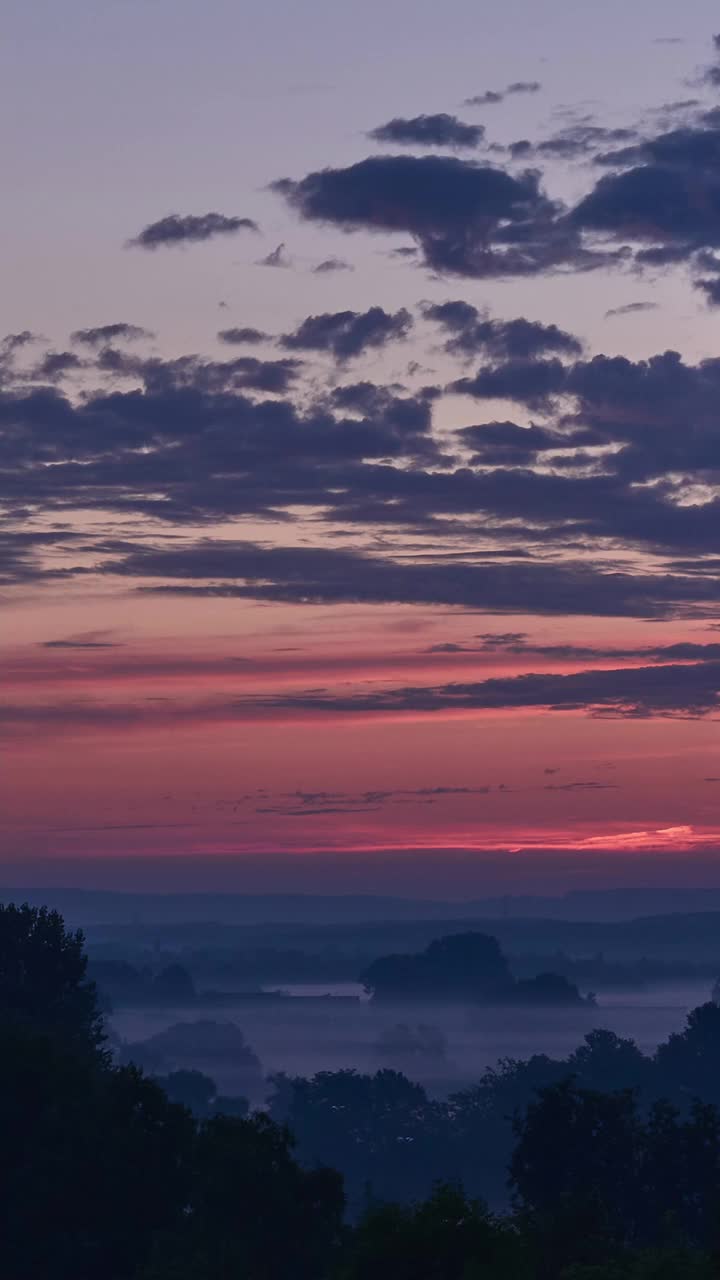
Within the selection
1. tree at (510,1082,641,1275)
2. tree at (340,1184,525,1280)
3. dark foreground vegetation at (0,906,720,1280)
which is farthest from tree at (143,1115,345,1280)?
tree at (340,1184,525,1280)

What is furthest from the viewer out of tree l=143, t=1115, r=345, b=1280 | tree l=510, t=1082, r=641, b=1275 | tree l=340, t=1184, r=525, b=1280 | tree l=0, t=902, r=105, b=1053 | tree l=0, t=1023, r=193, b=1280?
tree l=0, t=902, r=105, b=1053

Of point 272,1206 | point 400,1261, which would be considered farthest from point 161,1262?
point 400,1261

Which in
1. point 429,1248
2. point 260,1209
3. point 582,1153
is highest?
point 429,1248

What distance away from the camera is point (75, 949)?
122 m

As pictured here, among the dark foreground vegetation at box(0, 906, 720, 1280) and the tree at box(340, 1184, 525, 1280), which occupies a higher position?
the tree at box(340, 1184, 525, 1280)

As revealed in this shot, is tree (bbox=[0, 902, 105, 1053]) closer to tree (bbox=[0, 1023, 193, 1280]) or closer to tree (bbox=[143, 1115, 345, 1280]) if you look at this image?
tree (bbox=[0, 1023, 193, 1280])

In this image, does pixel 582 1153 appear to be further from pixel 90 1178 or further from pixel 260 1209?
pixel 90 1178

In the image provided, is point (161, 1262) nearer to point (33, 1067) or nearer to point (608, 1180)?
point (33, 1067)

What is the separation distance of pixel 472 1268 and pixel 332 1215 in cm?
2289

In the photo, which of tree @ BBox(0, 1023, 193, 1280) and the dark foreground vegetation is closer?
the dark foreground vegetation

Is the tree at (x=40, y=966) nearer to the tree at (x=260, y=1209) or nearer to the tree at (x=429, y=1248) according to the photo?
the tree at (x=260, y=1209)

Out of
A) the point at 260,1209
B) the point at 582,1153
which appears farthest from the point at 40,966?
the point at 260,1209

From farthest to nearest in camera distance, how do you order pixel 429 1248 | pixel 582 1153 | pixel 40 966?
pixel 40 966 < pixel 582 1153 < pixel 429 1248

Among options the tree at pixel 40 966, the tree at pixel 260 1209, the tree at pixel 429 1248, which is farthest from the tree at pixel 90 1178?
the tree at pixel 40 966
